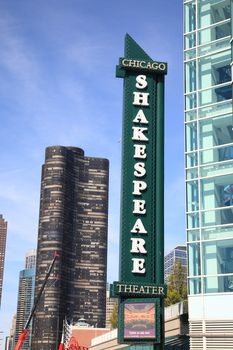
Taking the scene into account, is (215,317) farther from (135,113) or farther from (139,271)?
(135,113)

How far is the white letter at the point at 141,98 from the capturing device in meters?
54.0

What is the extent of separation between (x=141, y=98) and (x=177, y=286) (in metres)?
31.8

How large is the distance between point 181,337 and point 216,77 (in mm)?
22228

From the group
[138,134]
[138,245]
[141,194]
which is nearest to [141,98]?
[138,134]

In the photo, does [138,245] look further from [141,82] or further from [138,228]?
[141,82]

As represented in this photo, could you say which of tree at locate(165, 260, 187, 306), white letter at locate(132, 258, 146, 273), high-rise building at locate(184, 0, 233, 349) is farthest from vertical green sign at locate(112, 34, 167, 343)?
tree at locate(165, 260, 187, 306)

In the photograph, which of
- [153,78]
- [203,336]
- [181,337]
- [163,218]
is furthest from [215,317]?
[153,78]

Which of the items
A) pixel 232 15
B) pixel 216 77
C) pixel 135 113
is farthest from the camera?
pixel 135 113

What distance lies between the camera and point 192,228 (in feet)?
155

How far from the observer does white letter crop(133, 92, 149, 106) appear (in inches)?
2127

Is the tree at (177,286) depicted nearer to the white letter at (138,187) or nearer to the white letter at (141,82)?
the white letter at (138,187)

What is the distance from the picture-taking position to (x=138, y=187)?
51.0 meters

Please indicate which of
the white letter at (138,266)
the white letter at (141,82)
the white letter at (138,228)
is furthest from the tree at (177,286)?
the white letter at (141,82)

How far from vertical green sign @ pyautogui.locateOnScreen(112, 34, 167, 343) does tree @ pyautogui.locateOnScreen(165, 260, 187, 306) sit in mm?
25004
